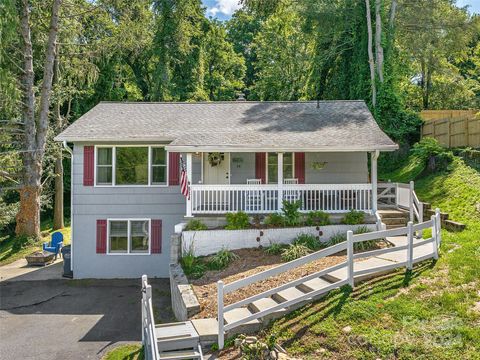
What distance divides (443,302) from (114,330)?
663cm

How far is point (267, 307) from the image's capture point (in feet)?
23.4

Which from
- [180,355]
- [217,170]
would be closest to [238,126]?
[217,170]

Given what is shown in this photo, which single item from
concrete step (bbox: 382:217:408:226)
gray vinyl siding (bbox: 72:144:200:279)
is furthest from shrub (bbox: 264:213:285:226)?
concrete step (bbox: 382:217:408:226)

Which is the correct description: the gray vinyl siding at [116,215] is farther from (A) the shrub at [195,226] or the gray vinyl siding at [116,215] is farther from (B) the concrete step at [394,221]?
(B) the concrete step at [394,221]

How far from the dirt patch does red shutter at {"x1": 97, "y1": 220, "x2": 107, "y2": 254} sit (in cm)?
493

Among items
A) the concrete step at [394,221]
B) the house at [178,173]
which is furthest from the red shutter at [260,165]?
the concrete step at [394,221]

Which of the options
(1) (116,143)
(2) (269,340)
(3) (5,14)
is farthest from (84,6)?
(2) (269,340)

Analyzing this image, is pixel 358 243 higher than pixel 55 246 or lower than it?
higher

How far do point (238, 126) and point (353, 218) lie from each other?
5048 millimetres

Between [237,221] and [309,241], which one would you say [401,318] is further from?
[237,221]

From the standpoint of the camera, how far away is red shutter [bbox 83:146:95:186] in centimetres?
1280

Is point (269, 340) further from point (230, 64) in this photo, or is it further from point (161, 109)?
point (230, 64)

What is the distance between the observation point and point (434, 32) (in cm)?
2192

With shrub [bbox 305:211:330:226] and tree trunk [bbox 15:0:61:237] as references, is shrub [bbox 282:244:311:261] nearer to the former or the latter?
shrub [bbox 305:211:330:226]
